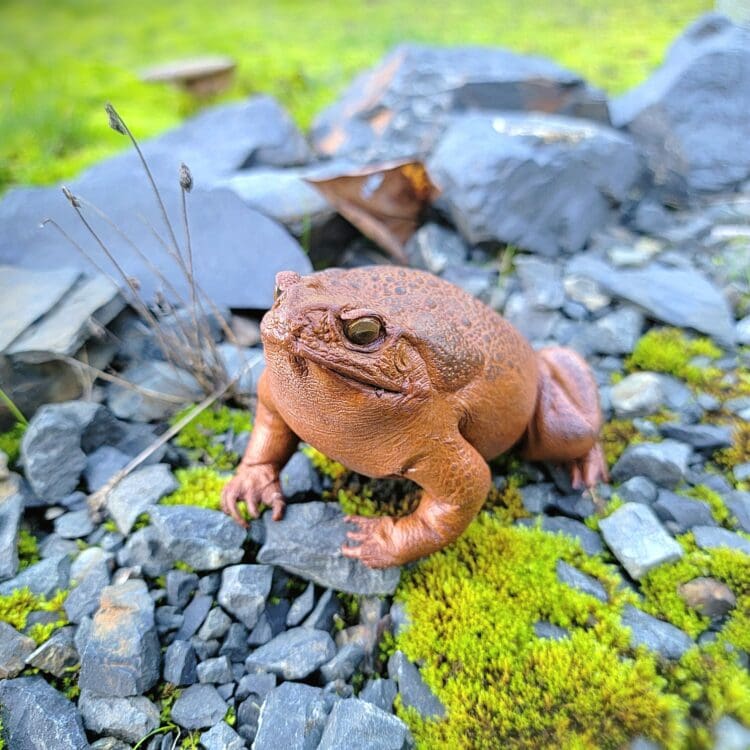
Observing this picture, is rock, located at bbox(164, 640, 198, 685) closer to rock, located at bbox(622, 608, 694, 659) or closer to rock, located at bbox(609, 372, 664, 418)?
rock, located at bbox(622, 608, 694, 659)

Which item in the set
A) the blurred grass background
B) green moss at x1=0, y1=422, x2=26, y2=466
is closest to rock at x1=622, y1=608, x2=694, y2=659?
green moss at x1=0, y1=422, x2=26, y2=466

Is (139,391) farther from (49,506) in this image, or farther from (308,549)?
(308,549)

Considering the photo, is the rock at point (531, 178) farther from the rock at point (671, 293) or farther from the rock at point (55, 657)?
the rock at point (55, 657)

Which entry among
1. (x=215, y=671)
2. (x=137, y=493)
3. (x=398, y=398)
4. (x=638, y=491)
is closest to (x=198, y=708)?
(x=215, y=671)

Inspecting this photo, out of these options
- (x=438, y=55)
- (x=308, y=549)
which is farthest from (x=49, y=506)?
(x=438, y=55)

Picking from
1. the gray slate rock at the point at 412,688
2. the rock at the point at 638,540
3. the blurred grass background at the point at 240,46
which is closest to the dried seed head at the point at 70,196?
the gray slate rock at the point at 412,688

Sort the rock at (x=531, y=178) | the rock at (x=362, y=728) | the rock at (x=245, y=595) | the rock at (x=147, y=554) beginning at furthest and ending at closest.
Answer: the rock at (x=531, y=178)
the rock at (x=147, y=554)
the rock at (x=245, y=595)
the rock at (x=362, y=728)
